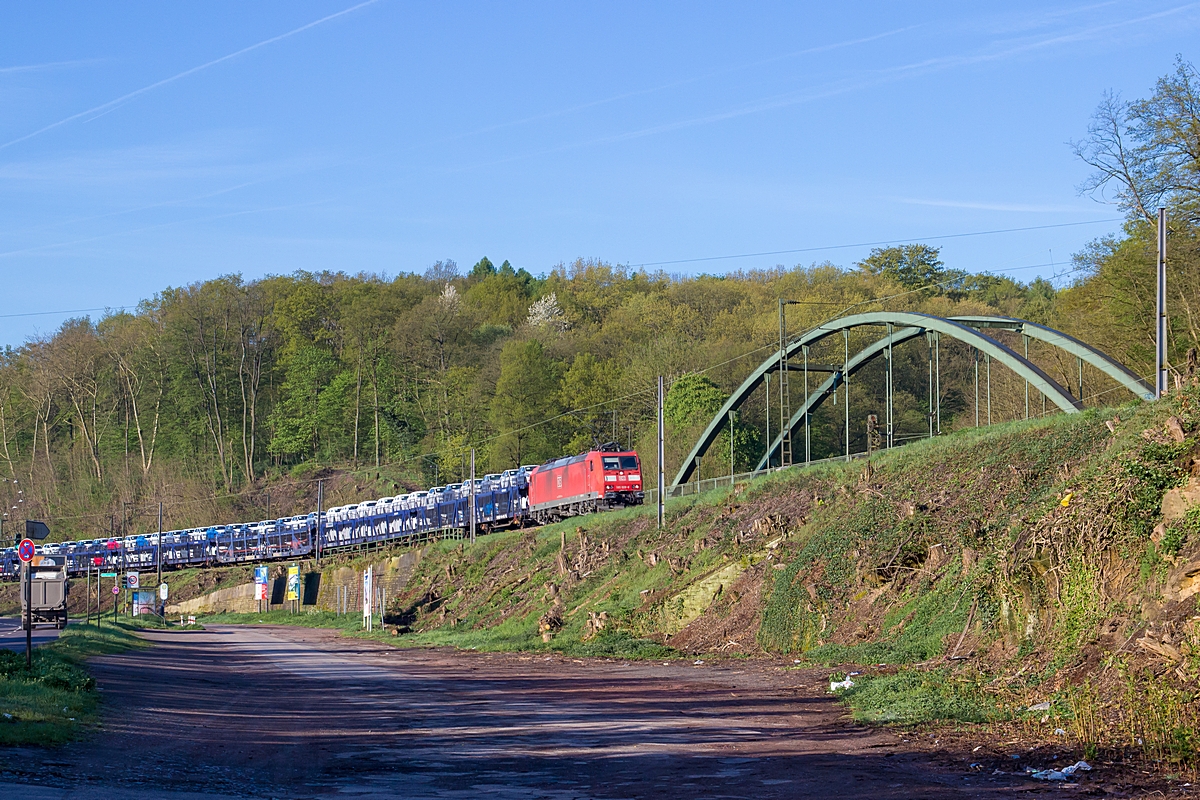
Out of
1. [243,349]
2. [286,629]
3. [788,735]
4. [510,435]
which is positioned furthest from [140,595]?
[788,735]

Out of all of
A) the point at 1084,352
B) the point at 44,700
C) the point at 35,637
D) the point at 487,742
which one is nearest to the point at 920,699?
the point at 487,742

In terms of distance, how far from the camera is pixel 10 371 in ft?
365

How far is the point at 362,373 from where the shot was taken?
101 meters

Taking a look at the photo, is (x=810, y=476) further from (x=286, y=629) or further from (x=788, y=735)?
(x=286, y=629)

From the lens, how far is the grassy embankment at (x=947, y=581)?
15141 millimetres

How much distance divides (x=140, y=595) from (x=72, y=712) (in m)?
58.7

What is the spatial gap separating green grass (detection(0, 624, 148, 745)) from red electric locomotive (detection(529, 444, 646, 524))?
110ft

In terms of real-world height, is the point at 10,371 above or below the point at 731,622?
above

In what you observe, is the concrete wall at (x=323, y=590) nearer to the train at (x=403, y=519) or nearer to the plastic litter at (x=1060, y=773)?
the train at (x=403, y=519)

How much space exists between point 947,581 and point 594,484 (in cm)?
3474

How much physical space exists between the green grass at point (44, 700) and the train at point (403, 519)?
33149 mm

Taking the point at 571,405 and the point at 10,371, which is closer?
the point at 571,405

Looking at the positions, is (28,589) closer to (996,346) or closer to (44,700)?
(44,700)

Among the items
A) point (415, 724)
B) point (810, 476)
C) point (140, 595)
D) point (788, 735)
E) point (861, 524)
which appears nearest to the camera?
point (788, 735)
